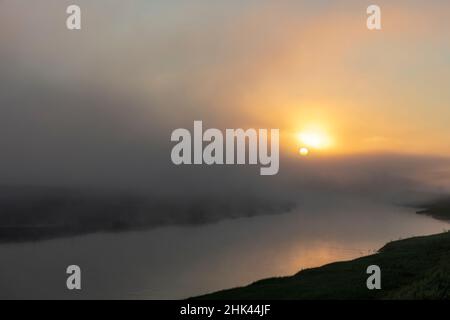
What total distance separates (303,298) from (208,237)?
109 meters

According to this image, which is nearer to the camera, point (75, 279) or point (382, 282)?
point (75, 279)

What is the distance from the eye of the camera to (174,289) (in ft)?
210

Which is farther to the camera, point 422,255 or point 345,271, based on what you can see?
point 422,255

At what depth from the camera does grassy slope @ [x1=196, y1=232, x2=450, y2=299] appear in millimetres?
29192

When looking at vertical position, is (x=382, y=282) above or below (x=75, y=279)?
below

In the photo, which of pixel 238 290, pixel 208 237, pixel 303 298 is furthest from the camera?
pixel 208 237

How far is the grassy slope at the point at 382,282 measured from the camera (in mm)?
29192

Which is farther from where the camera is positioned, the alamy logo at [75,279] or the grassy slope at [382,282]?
the alamy logo at [75,279]

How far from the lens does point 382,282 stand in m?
36.0

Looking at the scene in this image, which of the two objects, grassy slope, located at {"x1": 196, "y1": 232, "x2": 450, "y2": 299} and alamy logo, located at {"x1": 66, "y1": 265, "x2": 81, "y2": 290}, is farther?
alamy logo, located at {"x1": 66, "y1": 265, "x2": 81, "y2": 290}
